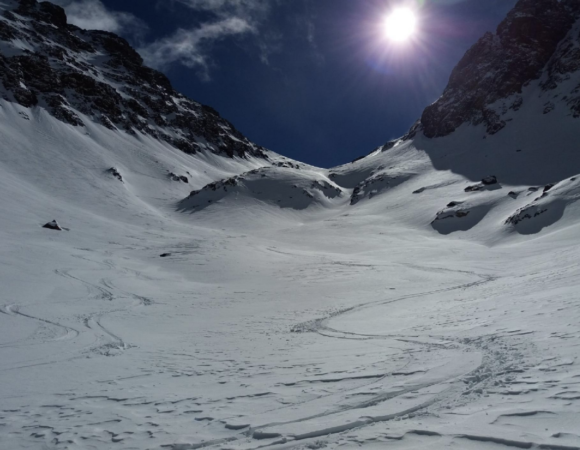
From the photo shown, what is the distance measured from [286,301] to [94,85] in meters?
103

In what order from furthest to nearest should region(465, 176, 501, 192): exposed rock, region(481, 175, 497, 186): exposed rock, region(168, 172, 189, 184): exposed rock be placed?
region(168, 172, 189, 184): exposed rock
region(481, 175, 497, 186): exposed rock
region(465, 176, 501, 192): exposed rock

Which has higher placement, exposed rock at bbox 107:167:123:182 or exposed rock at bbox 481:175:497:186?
exposed rock at bbox 107:167:123:182

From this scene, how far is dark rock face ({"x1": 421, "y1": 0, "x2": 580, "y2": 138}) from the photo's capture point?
84.1 meters

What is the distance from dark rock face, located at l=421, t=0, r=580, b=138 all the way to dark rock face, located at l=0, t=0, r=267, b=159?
67771 mm

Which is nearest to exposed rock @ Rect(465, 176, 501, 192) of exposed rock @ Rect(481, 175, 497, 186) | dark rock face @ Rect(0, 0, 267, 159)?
exposed rock @ Rect(481, 175, 497, 186)

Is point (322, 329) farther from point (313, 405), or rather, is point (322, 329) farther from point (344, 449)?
point (344, 449)

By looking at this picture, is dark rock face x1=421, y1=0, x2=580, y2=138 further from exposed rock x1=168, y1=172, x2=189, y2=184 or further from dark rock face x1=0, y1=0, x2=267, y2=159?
dark rock face x1=0, y1=0, x2=267, y2=159

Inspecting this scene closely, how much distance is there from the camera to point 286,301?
17.6 m

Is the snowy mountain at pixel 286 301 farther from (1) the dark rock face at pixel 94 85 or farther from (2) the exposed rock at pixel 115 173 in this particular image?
(1) the dark rock face at pixel 94 85

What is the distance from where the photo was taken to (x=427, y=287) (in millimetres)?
19516

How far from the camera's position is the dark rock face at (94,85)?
81625 mm

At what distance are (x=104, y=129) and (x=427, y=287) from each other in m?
87.2

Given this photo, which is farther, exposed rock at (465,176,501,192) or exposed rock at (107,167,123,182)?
exposed rock at (107,167,123,182)

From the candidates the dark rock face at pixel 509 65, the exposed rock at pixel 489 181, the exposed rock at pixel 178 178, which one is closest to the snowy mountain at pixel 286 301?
the exposed rock at pixel 489 181
